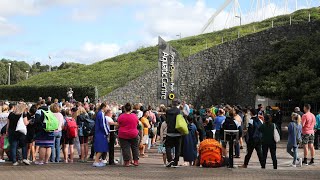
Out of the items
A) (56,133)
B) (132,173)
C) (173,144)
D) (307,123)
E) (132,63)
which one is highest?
(132,63)

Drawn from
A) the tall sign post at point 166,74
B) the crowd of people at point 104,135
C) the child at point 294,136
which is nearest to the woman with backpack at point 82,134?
the crowd of people at point 104,135

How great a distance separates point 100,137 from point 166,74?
14279mm

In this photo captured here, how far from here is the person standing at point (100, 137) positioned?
13148mm

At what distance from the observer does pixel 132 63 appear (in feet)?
154

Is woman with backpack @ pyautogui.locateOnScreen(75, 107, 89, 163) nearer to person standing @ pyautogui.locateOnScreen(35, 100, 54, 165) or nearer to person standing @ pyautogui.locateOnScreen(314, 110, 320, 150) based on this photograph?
person standing @ pyautogui.locateOnScreen(35, 100, 54, 165)

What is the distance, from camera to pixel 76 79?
45.5 meters

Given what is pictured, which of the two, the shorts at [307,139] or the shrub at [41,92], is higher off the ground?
the shrub at [41,92]

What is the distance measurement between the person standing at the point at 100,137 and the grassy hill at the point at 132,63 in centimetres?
2606

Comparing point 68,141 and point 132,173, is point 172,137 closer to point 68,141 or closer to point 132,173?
point 132,173

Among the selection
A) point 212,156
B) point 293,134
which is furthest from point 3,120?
point 293,134

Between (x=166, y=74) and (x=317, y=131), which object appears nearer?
(x=317, y=131)

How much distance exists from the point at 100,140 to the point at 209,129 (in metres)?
7.04

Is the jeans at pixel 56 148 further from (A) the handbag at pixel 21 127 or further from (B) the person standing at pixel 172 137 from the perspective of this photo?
(B) the person standing at pixel 172 137

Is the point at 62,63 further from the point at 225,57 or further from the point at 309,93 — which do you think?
the point at 309,93
